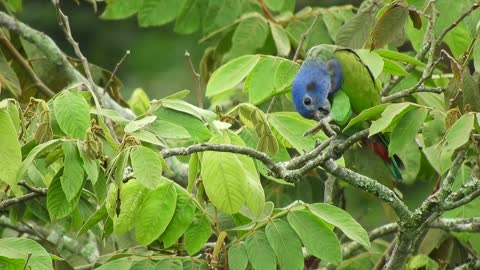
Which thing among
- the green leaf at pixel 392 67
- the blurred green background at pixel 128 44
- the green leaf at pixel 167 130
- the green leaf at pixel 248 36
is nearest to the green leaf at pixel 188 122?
the green leaf at pixel 167 130

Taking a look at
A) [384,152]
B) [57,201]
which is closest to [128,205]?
[57,201]

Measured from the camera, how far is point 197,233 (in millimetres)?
3150

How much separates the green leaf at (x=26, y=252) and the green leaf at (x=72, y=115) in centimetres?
34

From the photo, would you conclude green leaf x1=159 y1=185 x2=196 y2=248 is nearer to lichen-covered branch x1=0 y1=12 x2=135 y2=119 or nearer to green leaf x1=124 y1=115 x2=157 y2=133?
green leaf x1=124 y1=115 x2=157 y2=133

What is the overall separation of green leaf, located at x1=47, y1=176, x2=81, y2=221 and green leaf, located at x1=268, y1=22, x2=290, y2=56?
1709 millimetres

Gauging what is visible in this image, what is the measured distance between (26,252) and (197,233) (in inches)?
21.9

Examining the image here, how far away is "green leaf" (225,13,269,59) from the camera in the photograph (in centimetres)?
467

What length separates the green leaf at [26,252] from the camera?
9.19 ft

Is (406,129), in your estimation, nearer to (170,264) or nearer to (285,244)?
(285,244)

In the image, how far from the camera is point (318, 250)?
10.1 feet

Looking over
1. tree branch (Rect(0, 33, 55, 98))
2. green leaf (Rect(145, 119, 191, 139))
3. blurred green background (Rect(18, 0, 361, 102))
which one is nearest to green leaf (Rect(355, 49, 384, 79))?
green leaf (Rect(145, 119, 191, 139))

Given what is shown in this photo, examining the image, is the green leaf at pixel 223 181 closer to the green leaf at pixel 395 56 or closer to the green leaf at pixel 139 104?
the green leaf at pixel 395 56

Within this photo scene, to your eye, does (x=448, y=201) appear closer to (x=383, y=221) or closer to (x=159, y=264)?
(x=159, y=264)

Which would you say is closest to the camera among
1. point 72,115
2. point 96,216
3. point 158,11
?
point 72,115
